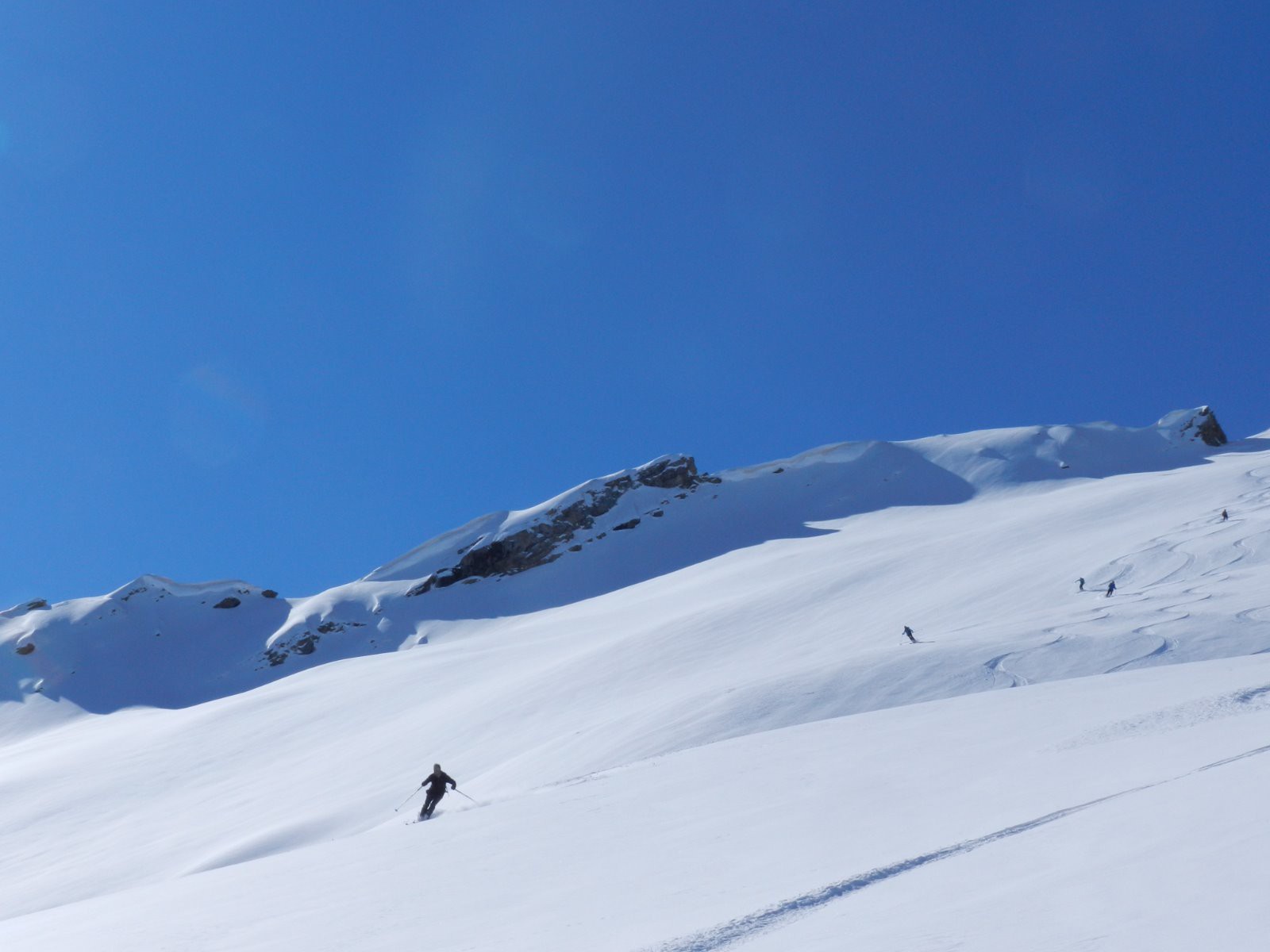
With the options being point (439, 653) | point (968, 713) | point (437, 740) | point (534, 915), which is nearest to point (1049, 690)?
point (968, 713)

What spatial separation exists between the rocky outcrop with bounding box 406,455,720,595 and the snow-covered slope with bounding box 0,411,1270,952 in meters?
26.2

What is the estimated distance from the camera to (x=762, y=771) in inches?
448

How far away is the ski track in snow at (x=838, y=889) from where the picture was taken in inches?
233

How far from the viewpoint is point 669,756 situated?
13.6 meters

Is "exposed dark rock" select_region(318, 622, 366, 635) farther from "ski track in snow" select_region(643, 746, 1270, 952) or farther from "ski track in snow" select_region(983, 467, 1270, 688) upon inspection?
"ski track in snow" select_region(643, 746, 1270, 952)

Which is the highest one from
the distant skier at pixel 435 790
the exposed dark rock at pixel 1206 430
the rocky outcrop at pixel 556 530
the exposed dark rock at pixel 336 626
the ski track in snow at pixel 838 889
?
the rocky outcrop at pixel 556 530

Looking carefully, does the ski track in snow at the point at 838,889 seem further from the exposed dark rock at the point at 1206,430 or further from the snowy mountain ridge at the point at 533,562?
the exposed dark rock at the point at 1206,430

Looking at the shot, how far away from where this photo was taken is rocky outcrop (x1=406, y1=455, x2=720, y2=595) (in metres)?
80.0

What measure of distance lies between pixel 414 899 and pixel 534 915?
1538 mm

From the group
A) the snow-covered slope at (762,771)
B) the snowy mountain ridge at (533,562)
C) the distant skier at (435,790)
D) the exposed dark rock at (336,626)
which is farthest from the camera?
the exposed dark rock at (336,626)

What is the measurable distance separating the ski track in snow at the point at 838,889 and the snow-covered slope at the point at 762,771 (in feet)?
0.11

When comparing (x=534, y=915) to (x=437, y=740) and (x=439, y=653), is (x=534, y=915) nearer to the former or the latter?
(x=437, y=740)

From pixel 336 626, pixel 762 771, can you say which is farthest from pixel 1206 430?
pixel 762 771

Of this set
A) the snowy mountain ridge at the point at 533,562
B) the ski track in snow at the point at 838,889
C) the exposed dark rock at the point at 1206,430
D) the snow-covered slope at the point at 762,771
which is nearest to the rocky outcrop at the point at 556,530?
the snowy mountain ridge at the point at 533,562
